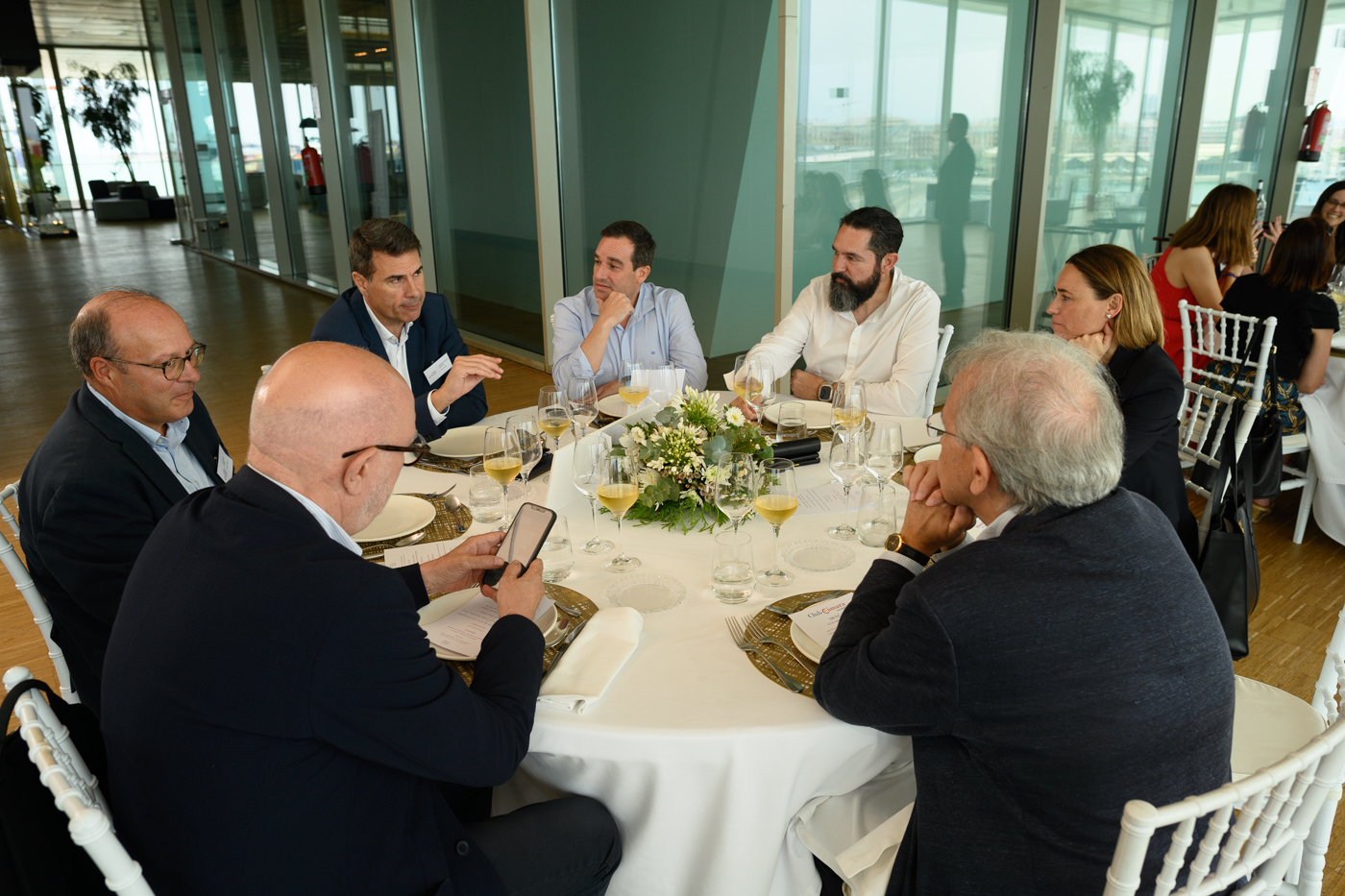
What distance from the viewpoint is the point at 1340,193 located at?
5.39m

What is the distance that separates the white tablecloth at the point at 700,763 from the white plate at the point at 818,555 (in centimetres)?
31

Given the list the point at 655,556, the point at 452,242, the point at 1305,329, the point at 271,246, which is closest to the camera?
the point at 655,556

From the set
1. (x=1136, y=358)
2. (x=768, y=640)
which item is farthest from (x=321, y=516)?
(x=1136, y=358)

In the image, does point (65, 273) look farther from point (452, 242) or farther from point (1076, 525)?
point (1076, 525)

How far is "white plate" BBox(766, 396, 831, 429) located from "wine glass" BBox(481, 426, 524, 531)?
90cm

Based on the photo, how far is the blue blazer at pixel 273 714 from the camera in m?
1.08

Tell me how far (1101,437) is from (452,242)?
667cm

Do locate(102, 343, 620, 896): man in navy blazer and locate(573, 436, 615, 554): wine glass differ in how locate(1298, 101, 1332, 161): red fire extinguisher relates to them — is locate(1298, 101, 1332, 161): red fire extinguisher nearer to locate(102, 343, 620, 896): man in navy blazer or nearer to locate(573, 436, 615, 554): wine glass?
locate(573, 436, 615, 554): wine glass

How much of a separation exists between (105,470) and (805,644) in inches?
58.0

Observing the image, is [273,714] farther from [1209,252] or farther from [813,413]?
[1209,252]

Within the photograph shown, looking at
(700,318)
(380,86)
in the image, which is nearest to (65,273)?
(380,86)

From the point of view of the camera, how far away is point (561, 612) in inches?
63.9

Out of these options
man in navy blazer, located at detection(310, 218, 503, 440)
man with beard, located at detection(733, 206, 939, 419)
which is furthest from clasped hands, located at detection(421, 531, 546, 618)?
man with beard, located at detection(733, 206, 939, 419)

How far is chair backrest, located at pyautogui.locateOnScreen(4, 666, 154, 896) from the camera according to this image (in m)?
0.97
